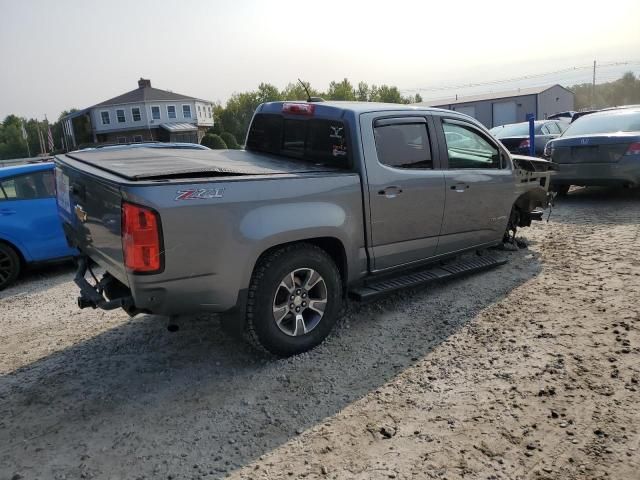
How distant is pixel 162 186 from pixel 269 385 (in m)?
1.58

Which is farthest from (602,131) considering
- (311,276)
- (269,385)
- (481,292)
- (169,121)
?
(169,121)

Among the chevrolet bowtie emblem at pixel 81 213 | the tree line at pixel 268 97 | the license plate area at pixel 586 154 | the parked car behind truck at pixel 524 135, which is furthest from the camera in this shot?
the tree line at pixel 268 97

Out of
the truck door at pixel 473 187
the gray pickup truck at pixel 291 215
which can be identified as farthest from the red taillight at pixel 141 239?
the truck door at pixel 473 187

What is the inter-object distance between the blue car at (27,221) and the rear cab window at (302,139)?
3007 millimetres

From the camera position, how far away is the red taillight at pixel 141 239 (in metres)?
3.17

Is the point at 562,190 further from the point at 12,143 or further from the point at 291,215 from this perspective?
the point at 12,143

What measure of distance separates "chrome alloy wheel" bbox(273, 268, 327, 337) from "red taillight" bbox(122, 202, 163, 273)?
996 mm

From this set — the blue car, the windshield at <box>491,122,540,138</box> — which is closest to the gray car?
the windshield at <box>491,122,540,138</box>

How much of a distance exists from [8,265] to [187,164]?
413 centimetres

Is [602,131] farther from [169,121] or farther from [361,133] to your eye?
[169,121]

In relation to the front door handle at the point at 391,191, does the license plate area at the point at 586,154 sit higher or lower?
lower

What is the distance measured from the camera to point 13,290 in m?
6.48

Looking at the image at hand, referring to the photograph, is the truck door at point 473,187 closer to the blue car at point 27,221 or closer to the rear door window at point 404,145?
the rear door window at point 404,145

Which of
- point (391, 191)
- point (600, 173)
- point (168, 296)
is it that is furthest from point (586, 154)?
point (168, 296)
